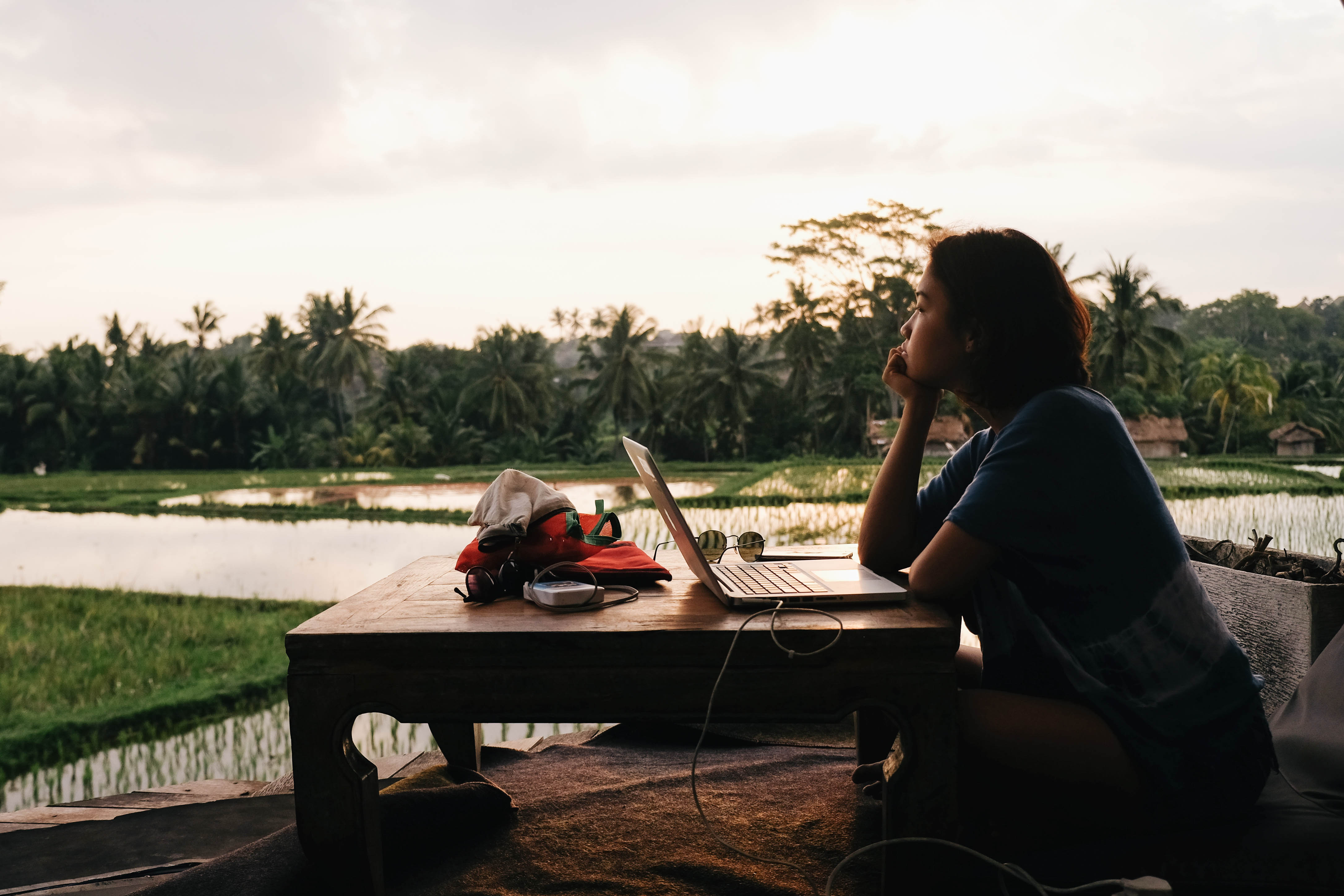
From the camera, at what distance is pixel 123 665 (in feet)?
13.0

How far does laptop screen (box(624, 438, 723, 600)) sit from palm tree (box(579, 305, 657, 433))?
21.2m

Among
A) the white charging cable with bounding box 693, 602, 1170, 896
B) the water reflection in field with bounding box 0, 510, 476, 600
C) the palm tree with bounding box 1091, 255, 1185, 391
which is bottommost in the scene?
the water reflection in field with bounding box 0, 510, 476, 600

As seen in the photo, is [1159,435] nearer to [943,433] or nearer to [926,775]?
Result: [943,433]

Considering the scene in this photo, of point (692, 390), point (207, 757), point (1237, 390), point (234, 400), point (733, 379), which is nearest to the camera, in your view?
point (207, 757)

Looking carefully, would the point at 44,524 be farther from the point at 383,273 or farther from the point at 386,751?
the point at 383,273

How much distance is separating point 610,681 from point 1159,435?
20.9 m

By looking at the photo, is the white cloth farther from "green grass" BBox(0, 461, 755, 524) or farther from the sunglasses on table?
"green grass" BBox(0, 461, 755, 524)

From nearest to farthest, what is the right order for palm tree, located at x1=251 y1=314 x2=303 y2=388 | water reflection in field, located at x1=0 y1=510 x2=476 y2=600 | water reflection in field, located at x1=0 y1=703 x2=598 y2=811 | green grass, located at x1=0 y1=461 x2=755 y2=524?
water reflection in field, located at x1=0 y1=703 x2=598 y2=811 < water reflection in field, located at x1=0 y1=510 x2=476 y2=600 < green grass, located at x1=0 y1=461 x2=755 y2=524 < palm tree, located at x1=251 y1=314 x2=303 y2=388

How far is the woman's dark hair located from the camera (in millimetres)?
1308

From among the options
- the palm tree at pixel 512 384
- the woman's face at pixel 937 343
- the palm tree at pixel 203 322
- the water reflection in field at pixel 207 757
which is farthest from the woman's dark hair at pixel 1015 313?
the palm tree at pixel 203 322

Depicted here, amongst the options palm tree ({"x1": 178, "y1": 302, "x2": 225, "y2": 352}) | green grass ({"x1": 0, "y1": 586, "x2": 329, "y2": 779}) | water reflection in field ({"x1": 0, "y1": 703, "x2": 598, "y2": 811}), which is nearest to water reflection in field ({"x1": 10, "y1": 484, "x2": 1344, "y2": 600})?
green grass ({"x1": 0, "y1": 586, "x2": 329, "y2": 779})

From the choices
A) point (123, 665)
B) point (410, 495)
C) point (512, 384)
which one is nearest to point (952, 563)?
point (123, 665)

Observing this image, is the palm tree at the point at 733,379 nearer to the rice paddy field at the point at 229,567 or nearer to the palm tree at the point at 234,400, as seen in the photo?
the rice paddy field at the point at 229,567

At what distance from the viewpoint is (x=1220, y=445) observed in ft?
66.1
